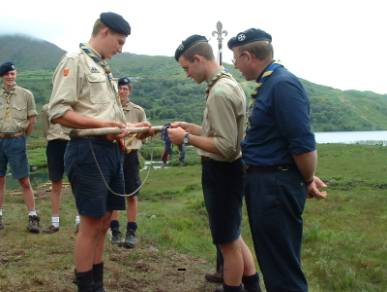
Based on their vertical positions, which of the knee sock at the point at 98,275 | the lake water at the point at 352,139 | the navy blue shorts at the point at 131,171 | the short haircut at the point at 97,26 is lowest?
the lake water at the point at 352,139

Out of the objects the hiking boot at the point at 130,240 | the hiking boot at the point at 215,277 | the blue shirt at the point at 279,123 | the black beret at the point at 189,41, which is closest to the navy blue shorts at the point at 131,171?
the hiking boot at the point at 130,240

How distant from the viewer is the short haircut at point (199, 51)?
443 centimetres

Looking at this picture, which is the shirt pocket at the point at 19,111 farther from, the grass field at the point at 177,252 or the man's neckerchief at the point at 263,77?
the man's neckerchief at the point at 263,77

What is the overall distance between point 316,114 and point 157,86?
47.0 m

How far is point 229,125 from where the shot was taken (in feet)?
13.8

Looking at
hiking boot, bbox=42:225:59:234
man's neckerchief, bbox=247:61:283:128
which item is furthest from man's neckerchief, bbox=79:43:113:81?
hiking boot, bbox=42:225:59:234

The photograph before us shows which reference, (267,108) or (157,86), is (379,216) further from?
(157,86)

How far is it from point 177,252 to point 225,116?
3478 millimetres

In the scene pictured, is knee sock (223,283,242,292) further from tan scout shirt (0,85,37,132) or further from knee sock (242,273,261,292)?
tan scout shirt (0,85,37,132)

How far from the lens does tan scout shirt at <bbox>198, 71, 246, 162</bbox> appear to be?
4203 millimetres

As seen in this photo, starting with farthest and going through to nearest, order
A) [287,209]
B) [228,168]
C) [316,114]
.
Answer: [316,114], [228,168], [287,209]

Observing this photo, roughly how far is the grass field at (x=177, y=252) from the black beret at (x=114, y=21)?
2742 mm

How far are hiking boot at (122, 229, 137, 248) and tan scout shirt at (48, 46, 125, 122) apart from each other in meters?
3.00

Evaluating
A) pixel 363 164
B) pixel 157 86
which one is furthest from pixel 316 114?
pixel 363 164
